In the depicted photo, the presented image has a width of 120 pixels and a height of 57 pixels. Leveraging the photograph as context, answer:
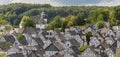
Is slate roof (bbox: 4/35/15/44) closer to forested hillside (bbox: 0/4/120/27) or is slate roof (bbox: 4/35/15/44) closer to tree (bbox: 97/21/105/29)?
tree (bbox: 97/21/105/29)

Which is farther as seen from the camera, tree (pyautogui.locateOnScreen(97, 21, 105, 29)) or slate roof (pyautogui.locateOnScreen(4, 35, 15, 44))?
tree (pyautogui.locateOnScreen(97, 21, 105, 29))

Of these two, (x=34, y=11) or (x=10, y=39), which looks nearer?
(x=10, y=39)

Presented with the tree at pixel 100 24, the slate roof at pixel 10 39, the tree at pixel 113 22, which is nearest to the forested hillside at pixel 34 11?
the tree at pixel 113 22

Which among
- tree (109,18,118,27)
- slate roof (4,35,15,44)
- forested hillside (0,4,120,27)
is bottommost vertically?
forested hillside (0,4,120,27)

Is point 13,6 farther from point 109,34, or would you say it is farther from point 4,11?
point 109,34

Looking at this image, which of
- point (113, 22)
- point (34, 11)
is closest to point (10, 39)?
point (113, 22)

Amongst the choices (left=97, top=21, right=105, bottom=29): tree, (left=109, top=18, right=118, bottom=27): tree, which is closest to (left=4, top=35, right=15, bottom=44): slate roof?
(left=97, top=21, right=105, bottom=29): tree

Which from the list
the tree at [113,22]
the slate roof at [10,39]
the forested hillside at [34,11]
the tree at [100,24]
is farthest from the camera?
the forested hillside at [34,11]

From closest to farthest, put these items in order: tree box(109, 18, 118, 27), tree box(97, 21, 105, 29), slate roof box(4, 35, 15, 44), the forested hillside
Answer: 1. slate roof box(4, 35, 15, 44)
2. tree box(97, 21, 105, 29)
3. tree box(109, 18, 118, 27)
4. the forested hillside

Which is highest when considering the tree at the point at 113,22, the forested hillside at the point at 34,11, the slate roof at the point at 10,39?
the slate roof at the point at 10,39

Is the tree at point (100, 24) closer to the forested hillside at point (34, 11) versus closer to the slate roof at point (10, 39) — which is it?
the slate roof at point (10, 39)

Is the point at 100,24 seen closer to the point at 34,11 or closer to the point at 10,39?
the point at 10,39


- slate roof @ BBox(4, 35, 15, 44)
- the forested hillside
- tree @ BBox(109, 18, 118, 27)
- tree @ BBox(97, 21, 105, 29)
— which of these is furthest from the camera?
the forested hillside
